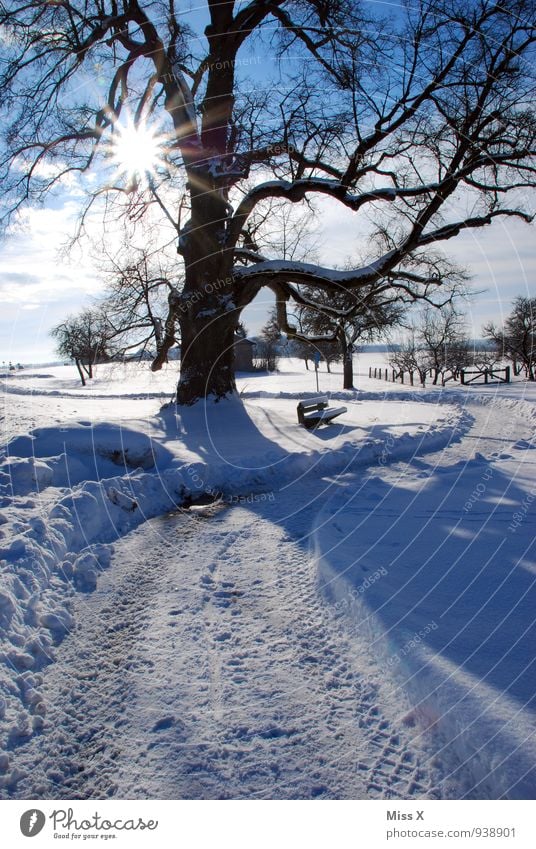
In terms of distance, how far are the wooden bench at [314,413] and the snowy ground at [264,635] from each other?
4.23 meters

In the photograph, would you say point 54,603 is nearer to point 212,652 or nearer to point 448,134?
point 212,652

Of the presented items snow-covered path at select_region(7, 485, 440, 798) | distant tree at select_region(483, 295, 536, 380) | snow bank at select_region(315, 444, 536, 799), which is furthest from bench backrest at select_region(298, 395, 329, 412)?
distant tree at select_region(483, 295, 536, 380)

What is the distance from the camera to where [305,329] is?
2391 centimetres

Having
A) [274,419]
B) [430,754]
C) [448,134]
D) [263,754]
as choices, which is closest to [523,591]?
[430,754]

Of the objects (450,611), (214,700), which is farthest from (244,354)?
(214,700)

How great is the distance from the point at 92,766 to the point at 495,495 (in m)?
5.71

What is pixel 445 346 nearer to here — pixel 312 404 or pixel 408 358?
pixel 408 358

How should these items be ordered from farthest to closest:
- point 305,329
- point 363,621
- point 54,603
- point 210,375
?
point 305,329 < point 210,375 < point 54,603 < point 363,621

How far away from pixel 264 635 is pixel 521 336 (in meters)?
62.5

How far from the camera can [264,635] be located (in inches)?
144

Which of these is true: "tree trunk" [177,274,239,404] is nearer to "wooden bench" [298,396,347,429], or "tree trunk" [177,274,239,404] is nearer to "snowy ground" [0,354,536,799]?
"wooden bench" [298,396,347,429]

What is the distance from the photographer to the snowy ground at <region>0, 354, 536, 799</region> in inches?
101

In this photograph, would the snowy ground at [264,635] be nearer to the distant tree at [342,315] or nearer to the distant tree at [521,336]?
the distant tree at [342,315]

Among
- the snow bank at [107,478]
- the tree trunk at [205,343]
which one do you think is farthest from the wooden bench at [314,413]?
the tree trunk at [205,343]
